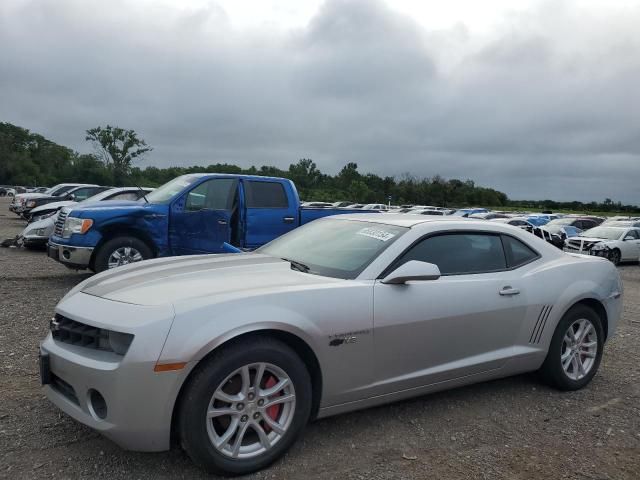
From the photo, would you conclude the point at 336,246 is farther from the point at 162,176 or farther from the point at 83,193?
the point at 162,176

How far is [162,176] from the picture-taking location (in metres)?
79.1

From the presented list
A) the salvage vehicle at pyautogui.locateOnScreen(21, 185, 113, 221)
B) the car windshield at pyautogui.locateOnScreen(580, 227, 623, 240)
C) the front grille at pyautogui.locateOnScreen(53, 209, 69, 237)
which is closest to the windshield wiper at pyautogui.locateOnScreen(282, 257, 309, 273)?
the front grille at pyautogui.locateOnScreen(53, 209, 69, 237)

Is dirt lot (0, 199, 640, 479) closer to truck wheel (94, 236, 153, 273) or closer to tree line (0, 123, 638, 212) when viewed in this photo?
truck wheel (94, 236, 153, 273)

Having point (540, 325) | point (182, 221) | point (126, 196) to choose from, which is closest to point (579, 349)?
point (540, 325)

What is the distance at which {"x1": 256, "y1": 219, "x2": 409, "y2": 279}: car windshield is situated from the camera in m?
3.63

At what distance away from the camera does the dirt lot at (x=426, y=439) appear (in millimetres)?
3016

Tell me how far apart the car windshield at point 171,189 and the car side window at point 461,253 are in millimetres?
5528

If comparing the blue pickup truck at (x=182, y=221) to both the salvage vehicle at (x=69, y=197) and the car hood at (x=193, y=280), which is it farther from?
the salvage vehicle at (x=69, y=197)

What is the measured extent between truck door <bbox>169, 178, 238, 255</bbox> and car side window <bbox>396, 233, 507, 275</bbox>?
183 inches

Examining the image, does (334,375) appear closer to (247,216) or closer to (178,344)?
(178,344)

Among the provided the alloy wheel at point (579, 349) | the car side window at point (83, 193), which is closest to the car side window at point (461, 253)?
the alloy wheel at point (579, 349)

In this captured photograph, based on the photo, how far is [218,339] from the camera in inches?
110

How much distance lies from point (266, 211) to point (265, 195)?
302 mm

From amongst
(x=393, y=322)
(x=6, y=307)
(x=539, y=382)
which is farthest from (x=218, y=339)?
(x=6, y=307)
